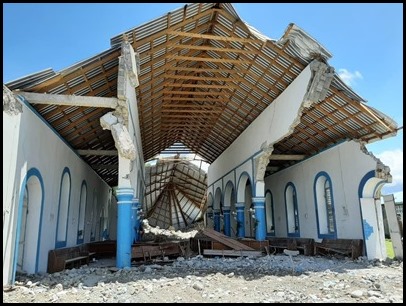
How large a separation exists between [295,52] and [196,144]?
1459 centimetres

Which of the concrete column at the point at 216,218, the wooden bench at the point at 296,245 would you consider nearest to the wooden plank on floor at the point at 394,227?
the wooden bench at the point at 296,245

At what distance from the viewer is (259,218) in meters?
16.1

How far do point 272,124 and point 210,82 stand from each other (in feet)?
11.6

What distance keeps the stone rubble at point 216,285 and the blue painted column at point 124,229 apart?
0.43 m

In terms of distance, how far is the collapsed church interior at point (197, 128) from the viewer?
9891 millimetres

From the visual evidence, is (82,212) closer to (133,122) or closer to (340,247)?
(133,122)

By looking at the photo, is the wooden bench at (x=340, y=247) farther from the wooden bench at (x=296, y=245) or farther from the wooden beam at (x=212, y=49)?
the wooden beam at (x=212, y=49)

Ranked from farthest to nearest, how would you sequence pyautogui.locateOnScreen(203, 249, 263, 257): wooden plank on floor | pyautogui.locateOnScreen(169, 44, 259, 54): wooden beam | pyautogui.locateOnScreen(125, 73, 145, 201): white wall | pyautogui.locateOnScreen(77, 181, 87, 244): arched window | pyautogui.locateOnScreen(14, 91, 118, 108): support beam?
1. pyautogui.locateOnScreen(77, 181, 87, 244): arched window
2. pyautogui.locateOnScreen(203, 249, 263, 257): wooden plank on floor
3. pyautogui.locateOnScreen(169, 44, 259, 54): wooden beam
4. pyautogui.locateOnScreen(125, 73, 145, 201): white wall
5. pyautogui.locateOnScreen(14, 91, 118, 108): support beam

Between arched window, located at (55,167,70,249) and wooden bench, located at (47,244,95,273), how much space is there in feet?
1.74

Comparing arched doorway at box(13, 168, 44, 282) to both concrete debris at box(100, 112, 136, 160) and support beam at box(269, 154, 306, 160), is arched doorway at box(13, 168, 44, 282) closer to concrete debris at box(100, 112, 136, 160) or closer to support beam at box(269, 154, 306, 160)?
concrete debris at box(100, 112, 136, 160)

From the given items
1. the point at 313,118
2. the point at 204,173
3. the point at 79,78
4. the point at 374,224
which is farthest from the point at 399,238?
the point at 204,173

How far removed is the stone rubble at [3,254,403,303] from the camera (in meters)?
6.62

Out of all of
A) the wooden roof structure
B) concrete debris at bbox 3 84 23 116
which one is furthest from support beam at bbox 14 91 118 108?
concrete debris at bbox 3 84 23 116

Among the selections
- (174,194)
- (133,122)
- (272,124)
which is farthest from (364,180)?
(174,194)
